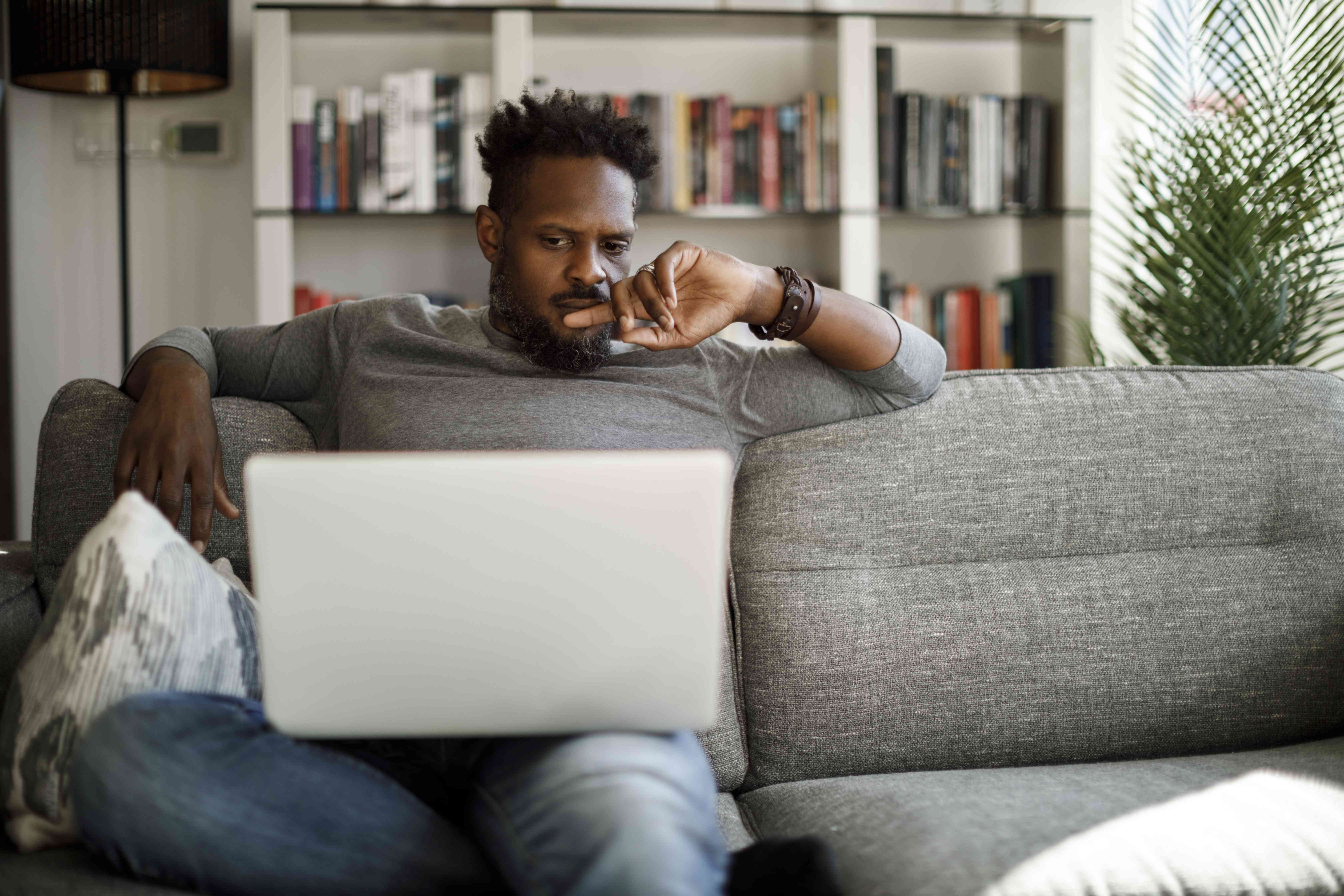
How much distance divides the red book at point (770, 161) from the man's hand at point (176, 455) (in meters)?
1.81

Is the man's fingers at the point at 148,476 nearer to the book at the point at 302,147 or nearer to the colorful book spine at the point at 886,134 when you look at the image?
the book at the point at 302,147

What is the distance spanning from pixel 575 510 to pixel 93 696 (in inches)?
19.0

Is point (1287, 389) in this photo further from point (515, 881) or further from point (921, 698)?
point (515, 881)

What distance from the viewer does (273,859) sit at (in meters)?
0.86

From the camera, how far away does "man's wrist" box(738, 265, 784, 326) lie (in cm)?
144

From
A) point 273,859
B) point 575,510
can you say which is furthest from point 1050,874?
point 273,859

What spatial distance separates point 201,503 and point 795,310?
2.52ft

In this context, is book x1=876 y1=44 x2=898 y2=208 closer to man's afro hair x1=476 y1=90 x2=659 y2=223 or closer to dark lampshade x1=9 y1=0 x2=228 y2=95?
man's afro hair x1=476 y1=90 x2=659 y2=223

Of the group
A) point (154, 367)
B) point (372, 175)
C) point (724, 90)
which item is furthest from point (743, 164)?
point (154, 367)

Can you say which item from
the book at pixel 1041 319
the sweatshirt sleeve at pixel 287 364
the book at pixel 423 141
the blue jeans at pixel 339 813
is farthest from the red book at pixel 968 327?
the blue jeans at pixel 339 813

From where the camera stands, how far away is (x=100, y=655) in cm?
95

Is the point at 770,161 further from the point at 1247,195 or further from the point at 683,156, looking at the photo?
the point at 1247,195

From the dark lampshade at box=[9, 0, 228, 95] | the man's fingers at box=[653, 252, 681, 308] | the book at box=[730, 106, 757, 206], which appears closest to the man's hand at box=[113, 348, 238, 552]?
the man's fingers at box=[653, 252, 681, 308]

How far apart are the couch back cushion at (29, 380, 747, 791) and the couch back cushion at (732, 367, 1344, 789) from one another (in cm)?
4
